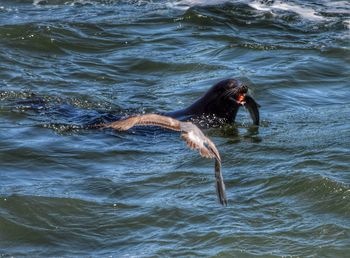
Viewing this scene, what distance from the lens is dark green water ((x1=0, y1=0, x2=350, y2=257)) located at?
643 cm

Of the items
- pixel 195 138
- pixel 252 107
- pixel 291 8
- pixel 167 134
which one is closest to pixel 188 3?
pixel 291 8

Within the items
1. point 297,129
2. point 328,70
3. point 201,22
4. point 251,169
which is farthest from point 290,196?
point 201,22

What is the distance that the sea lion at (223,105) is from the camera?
29.7 feet

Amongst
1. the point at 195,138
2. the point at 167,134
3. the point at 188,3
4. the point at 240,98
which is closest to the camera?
the point at 195,138

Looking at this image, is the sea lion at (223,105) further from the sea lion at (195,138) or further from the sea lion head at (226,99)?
the sea lion at (195,138)

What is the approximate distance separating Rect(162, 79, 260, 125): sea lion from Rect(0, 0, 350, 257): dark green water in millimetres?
157

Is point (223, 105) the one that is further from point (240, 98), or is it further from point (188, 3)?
point (188, 3)

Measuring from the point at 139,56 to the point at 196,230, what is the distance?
19.4 ft

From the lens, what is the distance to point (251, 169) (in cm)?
771

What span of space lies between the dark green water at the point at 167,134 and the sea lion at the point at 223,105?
16 centimetres

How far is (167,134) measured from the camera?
8953 millimetres

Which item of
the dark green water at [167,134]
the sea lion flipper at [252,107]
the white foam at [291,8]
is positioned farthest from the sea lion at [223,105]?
the white foam at [291,8]

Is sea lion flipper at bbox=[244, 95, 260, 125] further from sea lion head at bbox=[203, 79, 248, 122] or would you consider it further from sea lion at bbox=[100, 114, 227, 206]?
sea lion at bbox=[100, 114, 227, 206]

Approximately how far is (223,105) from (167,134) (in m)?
0.62
